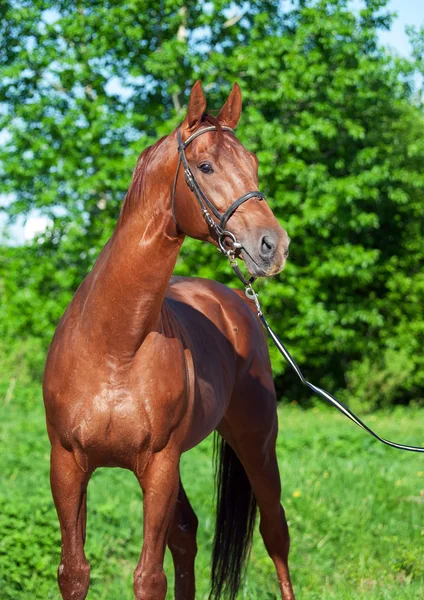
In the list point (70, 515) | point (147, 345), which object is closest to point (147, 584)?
point (70, 515)

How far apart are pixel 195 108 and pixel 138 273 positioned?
0.67m

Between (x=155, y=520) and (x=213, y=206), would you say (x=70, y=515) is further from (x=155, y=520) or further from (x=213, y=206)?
(x=213, y=206)

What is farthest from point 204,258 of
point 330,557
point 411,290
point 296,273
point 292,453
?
point 330,557

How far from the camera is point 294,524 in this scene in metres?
6.34

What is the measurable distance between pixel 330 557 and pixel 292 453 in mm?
3424

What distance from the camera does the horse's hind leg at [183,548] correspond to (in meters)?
4.20

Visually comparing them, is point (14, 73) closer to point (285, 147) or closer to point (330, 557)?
point (285, 147)

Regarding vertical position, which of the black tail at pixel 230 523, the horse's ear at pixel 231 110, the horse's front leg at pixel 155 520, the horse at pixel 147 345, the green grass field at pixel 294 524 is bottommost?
the green grass field at pixel 294 524

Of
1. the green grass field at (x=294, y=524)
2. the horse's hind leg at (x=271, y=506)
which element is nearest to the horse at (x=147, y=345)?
the horse's hind leg at (x=271, y=506)

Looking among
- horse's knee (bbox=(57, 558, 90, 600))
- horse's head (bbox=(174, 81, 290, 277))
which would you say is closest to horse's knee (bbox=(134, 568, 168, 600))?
horse's knee (bbox=(57, 558, 90, 600))

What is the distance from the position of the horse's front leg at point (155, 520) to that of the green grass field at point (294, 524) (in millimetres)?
1653

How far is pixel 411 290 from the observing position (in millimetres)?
17875

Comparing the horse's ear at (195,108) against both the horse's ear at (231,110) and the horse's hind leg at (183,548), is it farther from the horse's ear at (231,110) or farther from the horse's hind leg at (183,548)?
the horse's hind leg at (183,548)

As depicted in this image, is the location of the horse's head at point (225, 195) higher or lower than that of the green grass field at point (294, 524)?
higher
